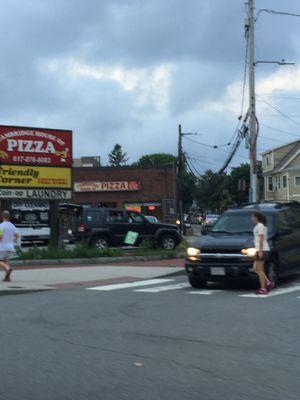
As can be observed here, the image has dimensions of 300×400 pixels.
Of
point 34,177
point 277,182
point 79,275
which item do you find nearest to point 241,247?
point 79,275

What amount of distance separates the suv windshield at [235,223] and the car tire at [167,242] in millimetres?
10933

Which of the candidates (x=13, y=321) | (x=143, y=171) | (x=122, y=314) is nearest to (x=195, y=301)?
(x=122, y=314)

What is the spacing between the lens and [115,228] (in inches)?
986

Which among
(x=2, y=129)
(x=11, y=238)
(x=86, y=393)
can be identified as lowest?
(x=86, y=393)

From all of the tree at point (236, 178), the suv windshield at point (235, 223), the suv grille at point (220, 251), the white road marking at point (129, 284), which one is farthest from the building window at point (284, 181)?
the suv grille at point (220, 251)

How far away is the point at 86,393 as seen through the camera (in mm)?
5551

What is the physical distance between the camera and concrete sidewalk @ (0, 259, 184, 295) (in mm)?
13755

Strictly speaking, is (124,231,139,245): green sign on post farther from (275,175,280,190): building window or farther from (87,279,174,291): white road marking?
(275,175,280,190): building window

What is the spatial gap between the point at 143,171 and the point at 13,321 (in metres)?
39.3

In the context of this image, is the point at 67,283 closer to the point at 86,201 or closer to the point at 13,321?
the point at 13,321

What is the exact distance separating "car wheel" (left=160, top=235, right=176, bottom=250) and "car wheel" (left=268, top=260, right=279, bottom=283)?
38.6ft

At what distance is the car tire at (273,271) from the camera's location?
13039mm

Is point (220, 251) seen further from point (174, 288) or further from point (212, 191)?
point (212, 191)

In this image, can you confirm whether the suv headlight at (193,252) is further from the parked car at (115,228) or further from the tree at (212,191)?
the tree at (212,191)
